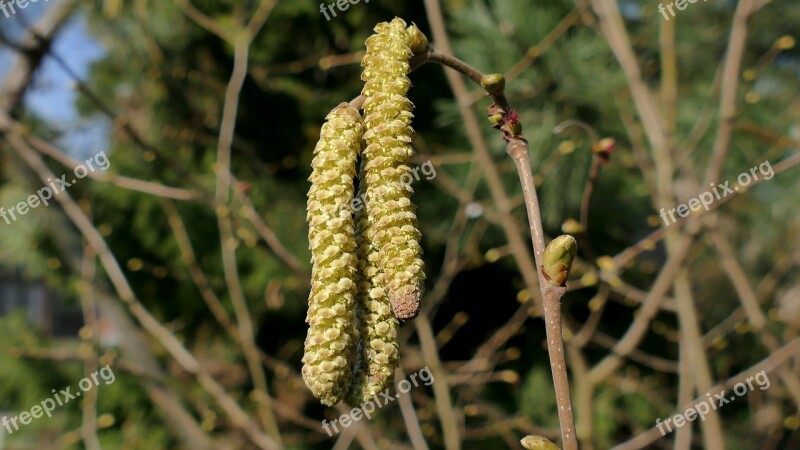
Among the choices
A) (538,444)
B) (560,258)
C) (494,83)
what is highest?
(494,83)

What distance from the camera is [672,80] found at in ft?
5.55

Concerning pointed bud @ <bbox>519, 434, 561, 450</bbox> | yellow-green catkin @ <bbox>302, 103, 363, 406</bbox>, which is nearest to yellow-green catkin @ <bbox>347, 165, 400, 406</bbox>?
yellow-green catkin @ <bbox>302, 103, 363, 406</bbox>

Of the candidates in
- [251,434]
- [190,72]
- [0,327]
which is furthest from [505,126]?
[0,327]

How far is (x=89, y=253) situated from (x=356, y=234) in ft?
5.38

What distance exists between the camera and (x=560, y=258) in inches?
20.9

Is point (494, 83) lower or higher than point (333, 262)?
higher

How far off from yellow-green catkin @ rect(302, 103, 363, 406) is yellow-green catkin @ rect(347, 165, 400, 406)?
11 mm

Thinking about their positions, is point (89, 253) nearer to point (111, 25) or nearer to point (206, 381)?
point (206, 381)

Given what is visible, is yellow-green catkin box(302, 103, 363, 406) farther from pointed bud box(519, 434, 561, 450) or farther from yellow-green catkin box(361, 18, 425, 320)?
pointed bud box(519, 434, 561, 450)

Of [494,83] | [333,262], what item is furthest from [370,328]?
Result: [494,83]

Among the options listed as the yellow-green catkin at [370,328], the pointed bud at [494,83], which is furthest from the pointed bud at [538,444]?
the pointed bud at [494,83]

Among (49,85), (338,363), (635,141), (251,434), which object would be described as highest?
(49,85)

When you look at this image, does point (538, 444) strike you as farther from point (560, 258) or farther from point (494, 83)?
point (494, 83)

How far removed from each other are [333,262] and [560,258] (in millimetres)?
173
